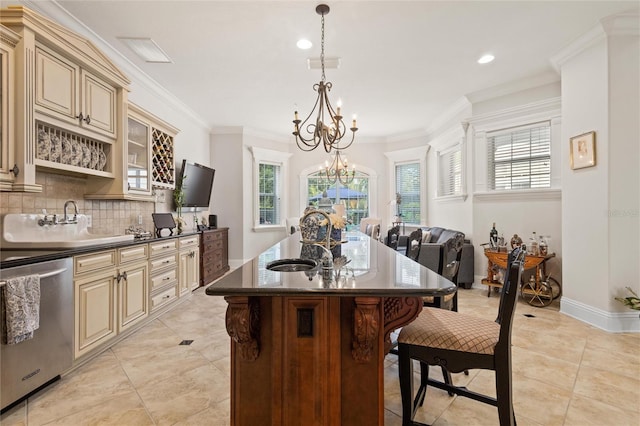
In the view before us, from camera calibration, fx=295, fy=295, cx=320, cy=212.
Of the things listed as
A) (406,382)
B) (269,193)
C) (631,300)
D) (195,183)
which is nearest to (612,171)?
(631,300)

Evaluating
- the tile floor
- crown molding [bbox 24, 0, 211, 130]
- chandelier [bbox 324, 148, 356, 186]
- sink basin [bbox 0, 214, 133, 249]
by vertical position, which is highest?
crown molding [bbox 24, 0, 211, 130]

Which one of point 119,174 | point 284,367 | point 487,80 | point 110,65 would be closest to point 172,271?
point 119,174

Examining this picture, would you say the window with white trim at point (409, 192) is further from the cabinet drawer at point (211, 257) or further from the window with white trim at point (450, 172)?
the cabinet drawer at point (211, 257)

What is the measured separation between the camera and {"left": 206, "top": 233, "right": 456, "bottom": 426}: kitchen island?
1.26m

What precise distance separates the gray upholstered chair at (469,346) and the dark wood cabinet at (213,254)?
3.78 meters

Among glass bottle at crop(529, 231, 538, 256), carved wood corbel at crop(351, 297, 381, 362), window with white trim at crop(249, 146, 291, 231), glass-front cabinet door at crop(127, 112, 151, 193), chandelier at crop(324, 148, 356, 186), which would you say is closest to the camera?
carved wood corbel at crop(351, 297, 381, 362)

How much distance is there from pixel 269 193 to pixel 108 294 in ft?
14.3

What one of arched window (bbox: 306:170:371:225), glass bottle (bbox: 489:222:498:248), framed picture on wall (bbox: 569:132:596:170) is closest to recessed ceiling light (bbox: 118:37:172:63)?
arched window (bbox: 306:170:371:225)

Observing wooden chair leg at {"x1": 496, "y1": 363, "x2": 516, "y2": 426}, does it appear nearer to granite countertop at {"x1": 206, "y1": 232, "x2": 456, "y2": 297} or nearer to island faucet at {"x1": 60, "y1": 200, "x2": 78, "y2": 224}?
granite countertop at {"x1": 206, "y1": 232, "x2": 456, "y2": 297}

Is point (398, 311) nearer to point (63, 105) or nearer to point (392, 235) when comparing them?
point (392, 235)

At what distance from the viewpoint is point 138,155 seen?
11.4 ft

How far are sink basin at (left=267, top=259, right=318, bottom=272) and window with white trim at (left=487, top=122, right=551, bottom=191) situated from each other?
12.6 feet

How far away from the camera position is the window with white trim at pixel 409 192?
21.8 ft

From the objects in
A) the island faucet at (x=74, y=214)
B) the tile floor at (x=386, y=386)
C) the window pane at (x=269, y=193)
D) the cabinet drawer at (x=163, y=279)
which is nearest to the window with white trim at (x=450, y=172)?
the tile floor at (x=386, y=386)
